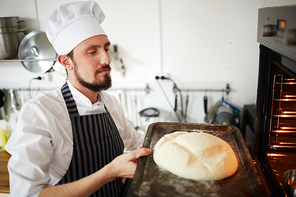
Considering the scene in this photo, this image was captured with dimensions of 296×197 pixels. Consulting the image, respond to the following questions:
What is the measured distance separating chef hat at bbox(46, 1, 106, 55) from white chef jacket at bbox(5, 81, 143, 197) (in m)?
0.26

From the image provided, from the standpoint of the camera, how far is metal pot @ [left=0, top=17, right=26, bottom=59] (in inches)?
104

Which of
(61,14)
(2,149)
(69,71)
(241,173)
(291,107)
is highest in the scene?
(61,14)

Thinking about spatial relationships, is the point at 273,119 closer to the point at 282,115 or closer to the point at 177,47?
the point at 282,115

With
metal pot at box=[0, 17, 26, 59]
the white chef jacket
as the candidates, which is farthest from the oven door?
metal pot at box=[0, 17, 26, 59]

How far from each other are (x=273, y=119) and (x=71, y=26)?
1218 millimetres

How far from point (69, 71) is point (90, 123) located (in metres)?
0.35

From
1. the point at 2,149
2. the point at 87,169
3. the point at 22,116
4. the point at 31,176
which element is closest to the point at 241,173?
the point at 87,169

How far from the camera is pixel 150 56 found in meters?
2.77

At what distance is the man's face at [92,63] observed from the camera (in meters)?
1.35

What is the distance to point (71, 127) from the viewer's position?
1367 mm

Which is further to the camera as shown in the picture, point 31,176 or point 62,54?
point 62,54

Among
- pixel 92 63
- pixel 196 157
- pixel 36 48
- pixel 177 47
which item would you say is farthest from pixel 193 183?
pixel 36 48

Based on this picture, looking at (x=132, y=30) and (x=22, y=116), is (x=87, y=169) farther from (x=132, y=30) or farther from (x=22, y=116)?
(x=132, y=30)

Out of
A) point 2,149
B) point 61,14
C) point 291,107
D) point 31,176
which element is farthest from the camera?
point 2,149
